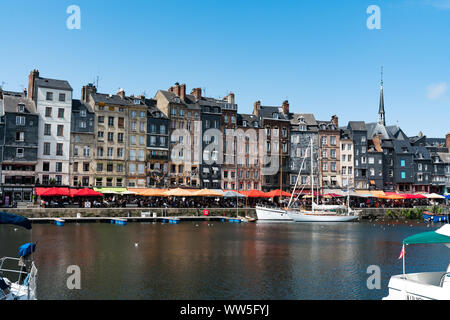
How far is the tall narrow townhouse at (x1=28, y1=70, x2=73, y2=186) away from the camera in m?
75.6

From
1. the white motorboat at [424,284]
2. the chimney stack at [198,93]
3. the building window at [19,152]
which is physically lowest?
the white motorboat at [424,284]

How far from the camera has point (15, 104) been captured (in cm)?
7450

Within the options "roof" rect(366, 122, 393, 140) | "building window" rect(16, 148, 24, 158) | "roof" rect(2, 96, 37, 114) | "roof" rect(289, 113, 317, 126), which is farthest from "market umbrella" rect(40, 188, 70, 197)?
"roof" rect(366, 122, 393, 140)

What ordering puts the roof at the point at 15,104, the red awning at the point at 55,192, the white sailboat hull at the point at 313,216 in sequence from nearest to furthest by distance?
the red awning at the point at 55,192 < the roof at the point at 15,104 < the white sailboat hull at the point at 313,216

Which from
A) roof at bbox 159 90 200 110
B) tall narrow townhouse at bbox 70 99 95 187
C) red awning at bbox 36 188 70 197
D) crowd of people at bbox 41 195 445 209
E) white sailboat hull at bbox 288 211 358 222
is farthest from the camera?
roof at bbox 159 90 200 110

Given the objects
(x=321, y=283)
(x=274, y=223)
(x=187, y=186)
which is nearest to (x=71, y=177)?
(x=187, y=186)

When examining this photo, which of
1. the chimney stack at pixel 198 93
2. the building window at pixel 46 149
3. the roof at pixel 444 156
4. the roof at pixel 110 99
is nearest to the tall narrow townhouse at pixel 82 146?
the roof at pixel 110 99

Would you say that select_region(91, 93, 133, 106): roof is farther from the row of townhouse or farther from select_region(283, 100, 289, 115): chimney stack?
select_region(283, 100, 289, 115): chimney stack

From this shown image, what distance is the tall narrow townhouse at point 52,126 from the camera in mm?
75562

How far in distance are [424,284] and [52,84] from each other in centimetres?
7306

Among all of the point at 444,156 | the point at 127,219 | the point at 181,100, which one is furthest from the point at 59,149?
the point at 444,156

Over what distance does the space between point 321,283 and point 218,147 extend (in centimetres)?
6469

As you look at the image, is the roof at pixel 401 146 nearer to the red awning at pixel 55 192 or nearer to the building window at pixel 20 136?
the red awning at pixel 55 192

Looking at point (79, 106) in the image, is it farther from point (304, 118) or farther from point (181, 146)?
point (304, 118)
